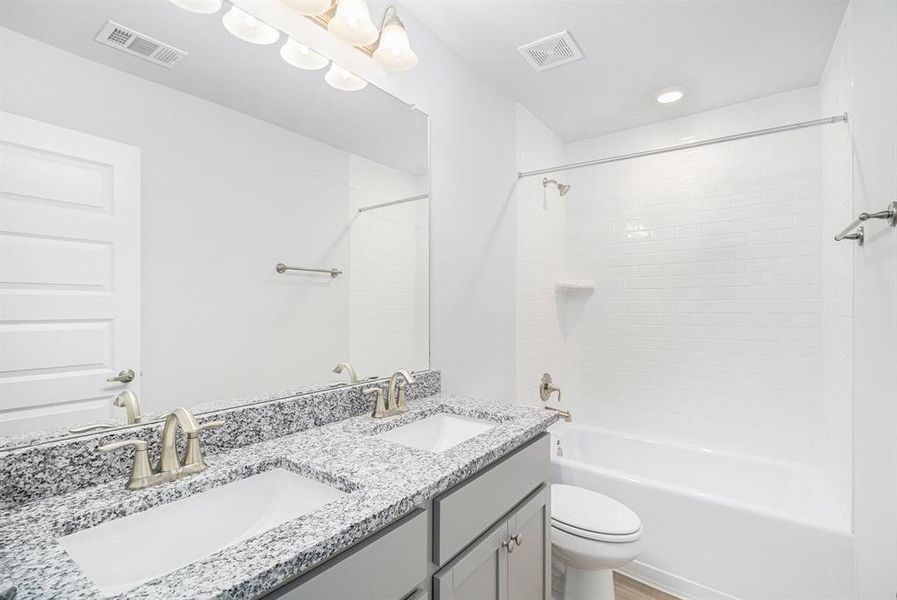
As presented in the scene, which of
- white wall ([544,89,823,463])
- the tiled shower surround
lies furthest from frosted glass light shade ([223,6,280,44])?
white wall ([544,89,823,463])

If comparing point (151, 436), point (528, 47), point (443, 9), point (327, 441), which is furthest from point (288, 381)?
point (528, 47)

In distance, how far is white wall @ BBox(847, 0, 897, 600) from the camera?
42.8 inches

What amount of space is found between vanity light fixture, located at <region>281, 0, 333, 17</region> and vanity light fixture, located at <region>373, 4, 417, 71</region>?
26 cm

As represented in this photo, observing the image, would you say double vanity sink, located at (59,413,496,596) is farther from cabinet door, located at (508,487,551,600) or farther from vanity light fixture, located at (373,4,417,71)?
vanity light fixture, located at (373,4,417,71)

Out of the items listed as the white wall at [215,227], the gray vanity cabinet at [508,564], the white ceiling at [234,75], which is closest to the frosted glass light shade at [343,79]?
the white ceiling at [234,75]

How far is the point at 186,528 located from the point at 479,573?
0.73m

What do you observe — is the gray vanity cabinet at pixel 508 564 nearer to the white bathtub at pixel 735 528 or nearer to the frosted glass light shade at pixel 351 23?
the white bathtub at pixel 735 528

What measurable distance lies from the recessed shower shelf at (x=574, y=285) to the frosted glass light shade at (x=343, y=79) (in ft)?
6.30

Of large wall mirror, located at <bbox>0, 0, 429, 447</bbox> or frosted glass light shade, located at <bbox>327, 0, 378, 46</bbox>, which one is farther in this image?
frosted glass light shade, located at <bbox>327, 0, 378, 46</bbox>

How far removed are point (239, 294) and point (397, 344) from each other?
0.69m

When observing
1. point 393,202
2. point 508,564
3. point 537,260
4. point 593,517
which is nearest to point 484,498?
point 508,564

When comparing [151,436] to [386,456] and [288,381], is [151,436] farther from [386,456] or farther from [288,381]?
[386,456]

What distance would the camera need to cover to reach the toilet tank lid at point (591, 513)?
1696 millimetres

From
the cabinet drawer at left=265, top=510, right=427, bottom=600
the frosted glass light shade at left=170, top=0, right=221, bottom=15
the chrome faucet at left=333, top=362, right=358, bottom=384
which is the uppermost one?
the frosted glass light shade at left=170, top=0, right=221, bottom=15
